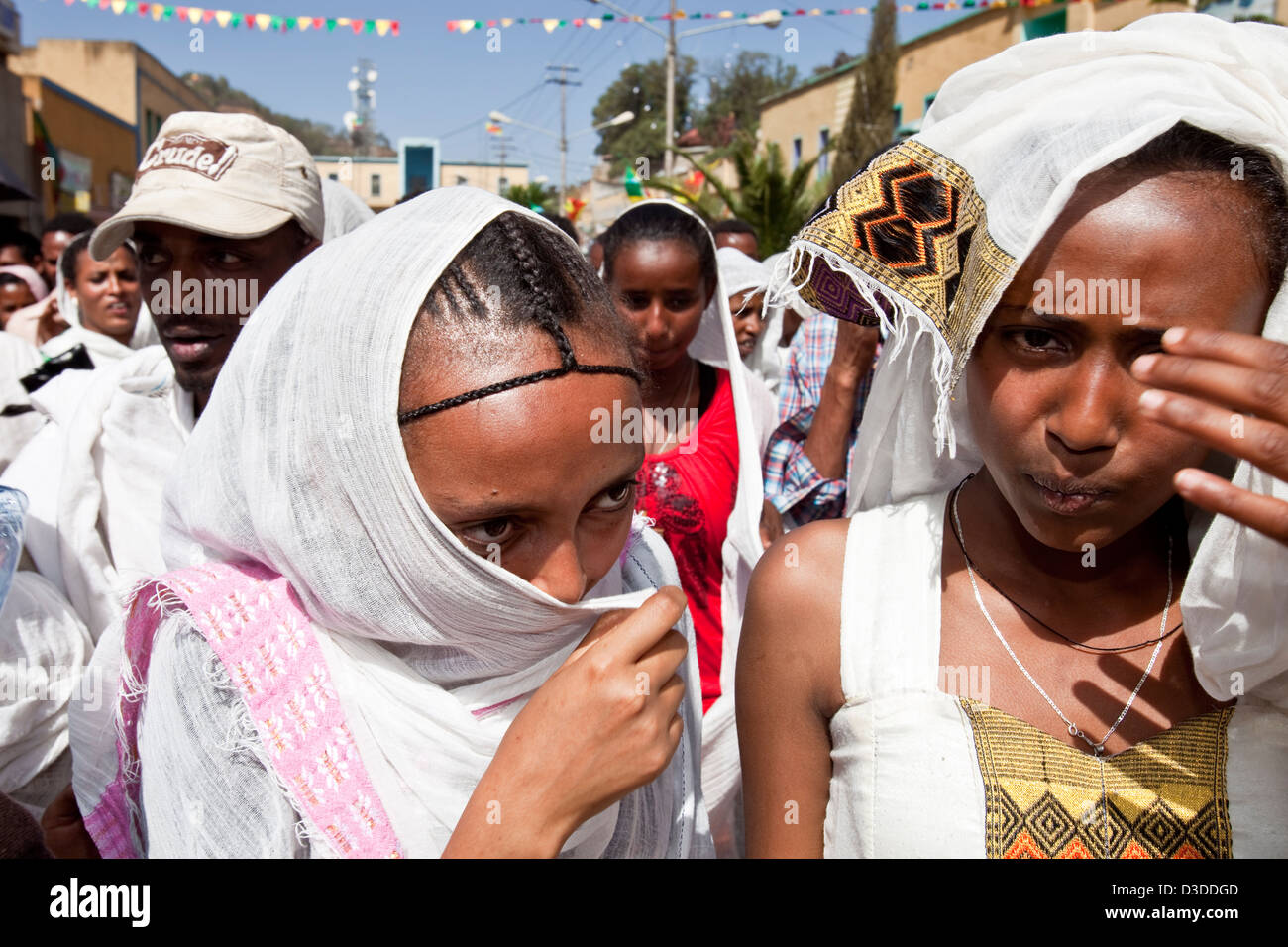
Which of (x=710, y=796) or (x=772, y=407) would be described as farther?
(x=772, y=407)

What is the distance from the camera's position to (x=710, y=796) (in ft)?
8.75

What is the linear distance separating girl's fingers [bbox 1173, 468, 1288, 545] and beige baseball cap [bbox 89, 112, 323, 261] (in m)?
2.10

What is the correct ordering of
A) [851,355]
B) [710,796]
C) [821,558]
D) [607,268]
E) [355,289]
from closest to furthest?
A: [355,289], [821,558], [710,796], [851,355], [607,268]

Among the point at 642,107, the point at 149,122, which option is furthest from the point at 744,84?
the point at 149,122

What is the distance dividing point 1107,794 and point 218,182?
2311 mm

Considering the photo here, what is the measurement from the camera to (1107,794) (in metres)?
1.41

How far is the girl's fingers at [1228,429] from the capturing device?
100 cm

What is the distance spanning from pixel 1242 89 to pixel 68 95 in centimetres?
2440

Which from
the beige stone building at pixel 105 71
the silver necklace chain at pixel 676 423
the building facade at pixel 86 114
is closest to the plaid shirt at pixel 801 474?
the silver necklace chain at pixel 676 423

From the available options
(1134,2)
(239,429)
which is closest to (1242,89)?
(239,429)

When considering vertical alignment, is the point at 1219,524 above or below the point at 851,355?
below

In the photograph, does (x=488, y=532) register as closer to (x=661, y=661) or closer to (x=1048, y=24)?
(x=661, y=661)

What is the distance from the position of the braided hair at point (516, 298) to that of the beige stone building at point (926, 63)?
791 cm

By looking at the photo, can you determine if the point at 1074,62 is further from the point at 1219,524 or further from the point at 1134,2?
the point at 1134,2
